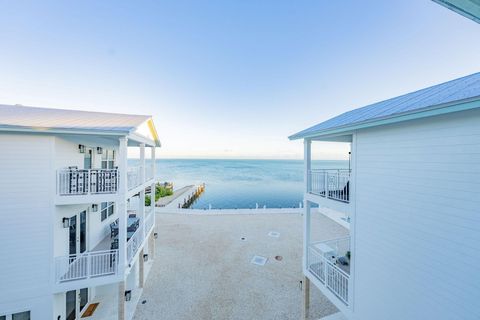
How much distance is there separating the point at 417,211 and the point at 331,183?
8.06ft

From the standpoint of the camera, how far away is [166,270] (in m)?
9.30

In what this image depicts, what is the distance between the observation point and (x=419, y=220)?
11.2ft

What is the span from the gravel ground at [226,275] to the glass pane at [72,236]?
3259mm

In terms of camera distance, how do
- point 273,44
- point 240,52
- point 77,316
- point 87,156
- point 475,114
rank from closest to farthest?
point 475,114 < point 77,316 < point 87,156 < point 273,44 < point 240,52

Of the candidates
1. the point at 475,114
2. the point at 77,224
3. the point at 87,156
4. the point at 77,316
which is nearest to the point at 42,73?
the point at 87,156

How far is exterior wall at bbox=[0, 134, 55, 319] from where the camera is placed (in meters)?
4.86

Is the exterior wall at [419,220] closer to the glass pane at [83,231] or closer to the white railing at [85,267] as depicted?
the white railing at [85,267]

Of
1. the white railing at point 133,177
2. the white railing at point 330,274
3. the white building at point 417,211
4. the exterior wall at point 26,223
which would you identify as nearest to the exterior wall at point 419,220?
the white building at point 417,211

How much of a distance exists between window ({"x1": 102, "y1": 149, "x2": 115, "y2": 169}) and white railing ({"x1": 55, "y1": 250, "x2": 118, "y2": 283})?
4.50 metres

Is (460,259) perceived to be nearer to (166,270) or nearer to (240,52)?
(166,270)

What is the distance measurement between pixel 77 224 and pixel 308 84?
1626 cm

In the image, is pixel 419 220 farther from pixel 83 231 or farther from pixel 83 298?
pixel 83 298

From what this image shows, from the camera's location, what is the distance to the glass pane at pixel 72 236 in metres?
6.31

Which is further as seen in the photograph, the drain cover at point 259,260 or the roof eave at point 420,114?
the drain cover at point 259,260
